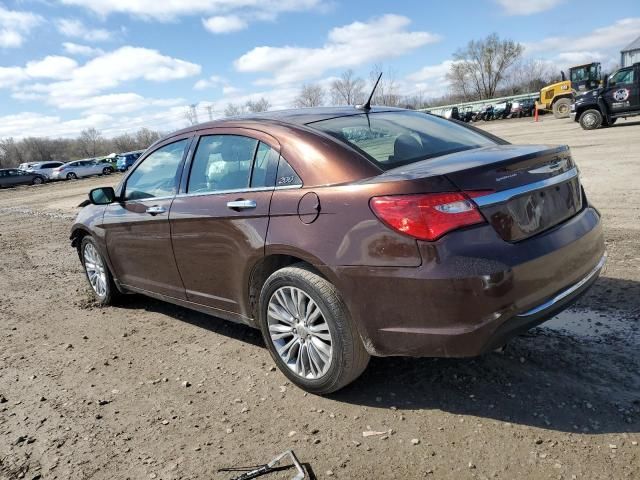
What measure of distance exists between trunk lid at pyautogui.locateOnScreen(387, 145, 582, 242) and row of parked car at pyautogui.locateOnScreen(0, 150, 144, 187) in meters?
41.5

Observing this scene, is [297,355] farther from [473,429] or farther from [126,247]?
[126,247]

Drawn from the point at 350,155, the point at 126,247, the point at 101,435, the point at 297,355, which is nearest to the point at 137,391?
the point at 101,435

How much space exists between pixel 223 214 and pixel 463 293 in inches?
66.5

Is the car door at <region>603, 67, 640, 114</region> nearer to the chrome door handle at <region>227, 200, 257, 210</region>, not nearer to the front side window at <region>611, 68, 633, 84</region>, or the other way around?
the front side window at <region>611, 68, 633, 84</region>

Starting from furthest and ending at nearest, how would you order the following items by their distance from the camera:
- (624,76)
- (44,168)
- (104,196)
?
(44,168) → (624,76) → (104,196)

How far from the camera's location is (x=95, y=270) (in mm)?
5516

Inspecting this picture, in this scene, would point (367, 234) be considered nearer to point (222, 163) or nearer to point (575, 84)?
point (222, 163)

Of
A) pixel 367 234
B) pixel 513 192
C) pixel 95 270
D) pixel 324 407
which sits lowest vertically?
pixel 324 407

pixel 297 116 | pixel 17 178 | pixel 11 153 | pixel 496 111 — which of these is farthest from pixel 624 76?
pixel 11 153

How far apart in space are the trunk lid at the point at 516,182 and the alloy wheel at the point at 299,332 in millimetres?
957

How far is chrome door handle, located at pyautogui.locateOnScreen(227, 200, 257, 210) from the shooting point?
10.7 ft

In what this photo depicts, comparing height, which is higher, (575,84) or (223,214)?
(575,84)

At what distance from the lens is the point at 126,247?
15.2 ft

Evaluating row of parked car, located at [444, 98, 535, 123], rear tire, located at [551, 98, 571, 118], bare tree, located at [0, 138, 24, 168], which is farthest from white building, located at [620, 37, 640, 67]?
bare tree, located at [0, 138, 24, 168]
